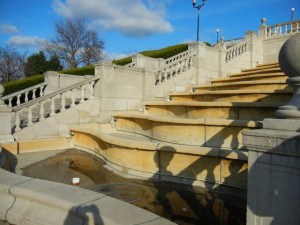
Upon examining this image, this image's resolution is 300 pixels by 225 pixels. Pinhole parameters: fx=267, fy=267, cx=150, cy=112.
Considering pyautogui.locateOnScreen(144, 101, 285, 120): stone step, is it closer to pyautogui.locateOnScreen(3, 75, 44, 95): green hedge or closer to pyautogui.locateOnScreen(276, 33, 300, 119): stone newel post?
pyautogui.locateOnScreen(276, 33, 300, 119): stone newel post

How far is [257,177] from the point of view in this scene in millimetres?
2650

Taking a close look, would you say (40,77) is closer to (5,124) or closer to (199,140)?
(5,124)

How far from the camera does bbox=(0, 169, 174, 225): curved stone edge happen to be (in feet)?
8.87

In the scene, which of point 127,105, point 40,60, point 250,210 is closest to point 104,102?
point 127,105

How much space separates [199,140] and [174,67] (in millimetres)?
7244

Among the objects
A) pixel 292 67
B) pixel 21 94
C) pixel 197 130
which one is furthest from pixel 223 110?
pixel 21 94

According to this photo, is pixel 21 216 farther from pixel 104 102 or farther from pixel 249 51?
pixel 249 51

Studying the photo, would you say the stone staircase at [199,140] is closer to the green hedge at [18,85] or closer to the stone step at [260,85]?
the stone step at [260,85]

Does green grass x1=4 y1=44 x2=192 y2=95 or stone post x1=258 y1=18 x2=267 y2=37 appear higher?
stone post x1=258 y1=18 x2=267 y2=37

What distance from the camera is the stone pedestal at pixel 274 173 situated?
7.84 ft

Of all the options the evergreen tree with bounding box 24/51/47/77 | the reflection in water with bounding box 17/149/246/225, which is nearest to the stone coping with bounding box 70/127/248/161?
the reflection in water with bounding box 17/149/246/225

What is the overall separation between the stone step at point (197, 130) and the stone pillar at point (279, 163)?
234cm

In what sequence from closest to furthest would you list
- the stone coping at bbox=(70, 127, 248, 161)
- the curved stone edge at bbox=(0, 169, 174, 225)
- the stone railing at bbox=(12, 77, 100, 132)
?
the curved stone edge at bbox=(0, 169, 174, 225)
the stone coping at bbox=(70, 127, 248, 161)
the stone railing at bbox=(12, 77, 100, 132)

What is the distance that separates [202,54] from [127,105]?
5025 millimetres
